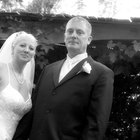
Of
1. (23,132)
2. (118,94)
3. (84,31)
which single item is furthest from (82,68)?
(118,94)

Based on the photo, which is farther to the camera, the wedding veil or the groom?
the wedding veil

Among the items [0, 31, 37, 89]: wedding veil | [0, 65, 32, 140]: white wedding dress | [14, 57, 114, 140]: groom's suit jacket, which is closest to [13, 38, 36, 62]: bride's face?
[0, 31, 37, 89]: wedding veil

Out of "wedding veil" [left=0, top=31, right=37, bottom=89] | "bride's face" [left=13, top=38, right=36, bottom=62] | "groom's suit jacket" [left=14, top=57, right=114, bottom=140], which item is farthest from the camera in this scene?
"wedding veil" [left=0, top=31, right=37, bottom=89]

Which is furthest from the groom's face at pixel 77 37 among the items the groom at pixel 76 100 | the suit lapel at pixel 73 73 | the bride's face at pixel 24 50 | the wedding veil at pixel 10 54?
the wedding veil at pixel 10 54

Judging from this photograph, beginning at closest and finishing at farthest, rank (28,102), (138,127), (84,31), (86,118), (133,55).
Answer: (86,118) < (84,31) < (28,102) < (133,55) < (138,127)

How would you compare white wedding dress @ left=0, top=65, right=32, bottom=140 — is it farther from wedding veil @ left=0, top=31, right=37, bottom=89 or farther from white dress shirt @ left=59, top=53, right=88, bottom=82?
white dress shirt @ left=59, top=53, right=88, bottom=82

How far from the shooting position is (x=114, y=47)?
14.8ft

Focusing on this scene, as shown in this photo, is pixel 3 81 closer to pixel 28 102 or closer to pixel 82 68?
pixel 28 102

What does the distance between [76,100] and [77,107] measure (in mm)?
63

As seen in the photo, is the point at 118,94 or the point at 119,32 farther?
the point at 118,94

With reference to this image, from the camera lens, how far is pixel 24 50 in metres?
3.86

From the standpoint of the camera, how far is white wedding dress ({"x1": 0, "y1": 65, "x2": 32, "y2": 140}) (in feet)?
12.8

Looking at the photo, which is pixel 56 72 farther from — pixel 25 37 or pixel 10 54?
pixel 10 54

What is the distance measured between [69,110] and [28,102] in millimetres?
973
